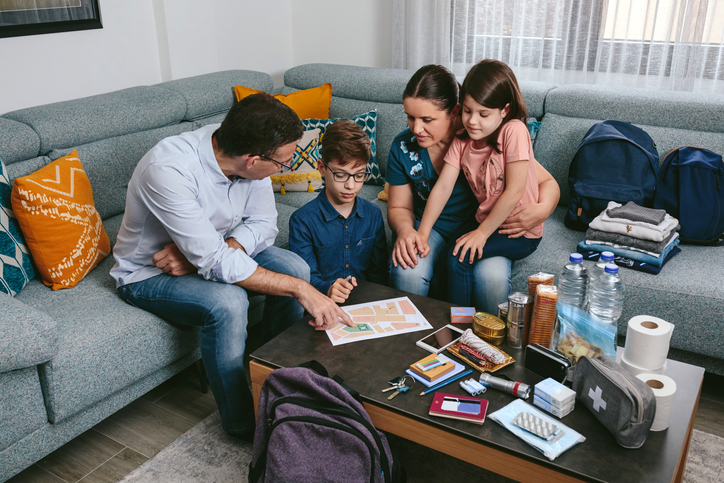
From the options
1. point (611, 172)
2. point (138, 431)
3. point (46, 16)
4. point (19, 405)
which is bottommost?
point (138, 431)

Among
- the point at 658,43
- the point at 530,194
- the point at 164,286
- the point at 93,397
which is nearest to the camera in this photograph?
the point at 93,397

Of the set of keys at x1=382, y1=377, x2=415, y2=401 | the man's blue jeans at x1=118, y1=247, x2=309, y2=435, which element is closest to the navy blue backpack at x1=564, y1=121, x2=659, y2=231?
the set of keys at x1=382, y1=377, x2=415, y2=401

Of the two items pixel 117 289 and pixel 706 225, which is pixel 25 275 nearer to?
pixel 117 289

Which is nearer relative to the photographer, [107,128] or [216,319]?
[216,319]

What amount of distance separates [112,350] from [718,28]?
289cm

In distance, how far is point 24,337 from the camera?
4.54ft

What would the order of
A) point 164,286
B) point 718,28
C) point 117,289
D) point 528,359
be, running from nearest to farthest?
point 528,359, point 164,286, point 117,289, point 718,28

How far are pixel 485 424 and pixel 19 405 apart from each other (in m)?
1.14

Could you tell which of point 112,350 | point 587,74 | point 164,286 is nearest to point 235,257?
point 164,286

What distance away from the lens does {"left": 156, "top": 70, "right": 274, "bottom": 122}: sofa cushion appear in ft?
8.64

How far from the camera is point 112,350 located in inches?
63.5

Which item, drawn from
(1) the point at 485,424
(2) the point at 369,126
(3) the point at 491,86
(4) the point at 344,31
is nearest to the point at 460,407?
(1) the point at 485,424

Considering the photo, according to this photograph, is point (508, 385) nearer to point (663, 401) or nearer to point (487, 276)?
point (663, 401)

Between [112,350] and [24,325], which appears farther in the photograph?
[112,350]
